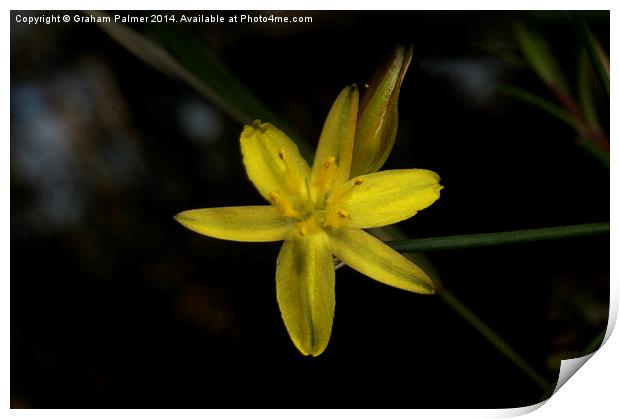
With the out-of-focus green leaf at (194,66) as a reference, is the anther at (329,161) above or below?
below

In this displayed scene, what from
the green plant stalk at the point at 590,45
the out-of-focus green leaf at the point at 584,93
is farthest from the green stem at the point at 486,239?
the out-of-focus green leaf at the point at 584,93

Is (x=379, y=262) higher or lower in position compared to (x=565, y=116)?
lower

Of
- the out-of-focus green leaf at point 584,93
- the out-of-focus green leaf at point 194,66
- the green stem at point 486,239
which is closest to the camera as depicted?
the green stem at point 486,239

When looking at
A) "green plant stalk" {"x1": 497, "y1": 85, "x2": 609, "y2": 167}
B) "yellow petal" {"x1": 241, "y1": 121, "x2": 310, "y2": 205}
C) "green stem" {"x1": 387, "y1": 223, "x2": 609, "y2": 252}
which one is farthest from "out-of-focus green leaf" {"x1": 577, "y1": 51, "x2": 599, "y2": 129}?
"yellow petal" {"x1": 241, "y1": 121, "x2": 310, "y2": 205}

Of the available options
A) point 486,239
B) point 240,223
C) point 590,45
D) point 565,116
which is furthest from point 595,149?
point 240,223

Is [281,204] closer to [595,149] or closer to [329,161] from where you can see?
[329,161]

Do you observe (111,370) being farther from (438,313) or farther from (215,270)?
(438,313)

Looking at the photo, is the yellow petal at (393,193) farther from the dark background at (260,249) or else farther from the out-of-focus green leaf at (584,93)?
the out-of-focus green leaf at (584,93)
